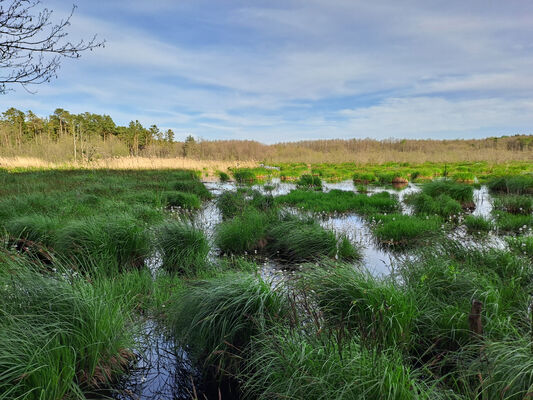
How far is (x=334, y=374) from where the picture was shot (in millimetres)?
1950

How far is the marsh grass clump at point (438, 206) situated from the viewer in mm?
8883

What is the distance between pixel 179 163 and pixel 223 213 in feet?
52.7

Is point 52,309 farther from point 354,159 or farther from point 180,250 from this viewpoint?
point 354,159

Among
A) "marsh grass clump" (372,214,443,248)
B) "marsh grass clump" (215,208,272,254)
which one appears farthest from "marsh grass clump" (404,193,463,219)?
"marsh grass clump" (215,208,272,254)

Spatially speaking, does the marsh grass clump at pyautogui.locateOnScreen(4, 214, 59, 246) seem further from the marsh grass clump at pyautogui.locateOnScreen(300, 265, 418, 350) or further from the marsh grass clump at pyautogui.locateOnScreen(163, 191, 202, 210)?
the marsh grass clump at pyautogui.locateOnScreen(300, 265, 418, 350)

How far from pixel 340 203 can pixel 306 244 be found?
4477 mm

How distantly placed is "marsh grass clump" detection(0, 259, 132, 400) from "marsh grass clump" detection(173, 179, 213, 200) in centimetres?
977

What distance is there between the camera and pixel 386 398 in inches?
68.7

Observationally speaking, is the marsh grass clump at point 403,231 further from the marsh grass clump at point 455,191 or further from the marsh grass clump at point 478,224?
the marsh grass clump at point 455,191

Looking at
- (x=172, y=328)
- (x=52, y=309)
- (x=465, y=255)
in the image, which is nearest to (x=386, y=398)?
(x=172, y=328)

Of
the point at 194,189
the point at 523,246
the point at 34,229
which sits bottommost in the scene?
the point at 523,246

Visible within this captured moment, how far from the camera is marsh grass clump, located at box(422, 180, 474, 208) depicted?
10570mm

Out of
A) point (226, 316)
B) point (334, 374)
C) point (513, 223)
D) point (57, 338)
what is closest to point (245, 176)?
point (513, 223)

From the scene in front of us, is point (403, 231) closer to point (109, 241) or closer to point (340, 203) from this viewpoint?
point (340, 203)
